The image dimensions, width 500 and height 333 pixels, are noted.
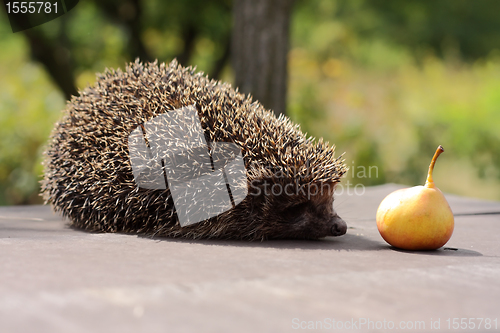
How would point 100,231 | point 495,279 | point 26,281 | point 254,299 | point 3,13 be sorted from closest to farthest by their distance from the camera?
point 254,299 < point 26,281 < point 495,279 < point 100,231 < point 3,13

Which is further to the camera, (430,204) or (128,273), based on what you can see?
(430,204)

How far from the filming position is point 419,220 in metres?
3.19

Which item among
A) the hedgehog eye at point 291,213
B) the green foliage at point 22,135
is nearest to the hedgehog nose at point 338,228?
the hedgehog eye at point 291,213

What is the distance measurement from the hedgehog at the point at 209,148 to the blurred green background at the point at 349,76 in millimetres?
6431

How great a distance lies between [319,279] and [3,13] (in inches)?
380

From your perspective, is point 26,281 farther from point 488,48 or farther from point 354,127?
point 488,48

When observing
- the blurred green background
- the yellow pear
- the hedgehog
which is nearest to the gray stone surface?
the yellow pear

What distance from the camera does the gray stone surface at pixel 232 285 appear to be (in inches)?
70.3

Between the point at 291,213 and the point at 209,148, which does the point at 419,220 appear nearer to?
the point at 291,213

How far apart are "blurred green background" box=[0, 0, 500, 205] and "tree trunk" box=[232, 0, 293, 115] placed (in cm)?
322

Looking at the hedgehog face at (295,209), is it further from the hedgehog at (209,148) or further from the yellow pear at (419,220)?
the yellow pear at (419,220)

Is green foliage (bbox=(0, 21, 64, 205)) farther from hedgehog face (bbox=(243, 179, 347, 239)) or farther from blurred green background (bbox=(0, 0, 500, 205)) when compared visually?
hedgehog face (bbox=(243, 179, 347, 239))

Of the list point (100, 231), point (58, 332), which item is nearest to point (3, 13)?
point (100, 231)

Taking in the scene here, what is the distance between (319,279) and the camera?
7.71ft
